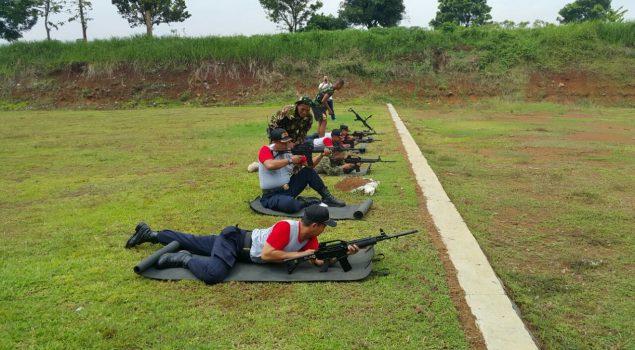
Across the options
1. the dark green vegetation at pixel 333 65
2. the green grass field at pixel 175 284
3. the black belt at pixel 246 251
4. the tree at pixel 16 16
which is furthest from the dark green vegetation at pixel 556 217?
the tree at pixel 16 16

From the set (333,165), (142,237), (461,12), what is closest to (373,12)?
(461,12)

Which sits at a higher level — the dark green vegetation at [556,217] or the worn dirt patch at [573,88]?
the worn dirt patch at [573,88]

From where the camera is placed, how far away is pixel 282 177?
7.02 m

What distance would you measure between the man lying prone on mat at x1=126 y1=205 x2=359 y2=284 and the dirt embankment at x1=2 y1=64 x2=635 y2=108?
2490 centimetres

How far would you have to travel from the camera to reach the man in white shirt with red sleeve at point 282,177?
673cm

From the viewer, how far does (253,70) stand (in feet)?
107

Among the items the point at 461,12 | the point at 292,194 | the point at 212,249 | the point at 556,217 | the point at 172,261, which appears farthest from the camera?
the point at 461,12

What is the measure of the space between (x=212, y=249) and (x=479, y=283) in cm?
245

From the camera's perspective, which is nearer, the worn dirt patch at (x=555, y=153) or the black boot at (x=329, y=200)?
the black boot at (x=329, y=200)

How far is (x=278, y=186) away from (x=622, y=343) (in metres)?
4.40

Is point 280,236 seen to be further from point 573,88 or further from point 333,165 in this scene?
point 573,88

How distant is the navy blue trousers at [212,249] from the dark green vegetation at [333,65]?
81.1 ft

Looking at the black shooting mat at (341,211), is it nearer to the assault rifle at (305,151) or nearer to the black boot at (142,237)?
the assault rifle at (305,151)

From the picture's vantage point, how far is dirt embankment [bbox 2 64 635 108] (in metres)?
27.9
